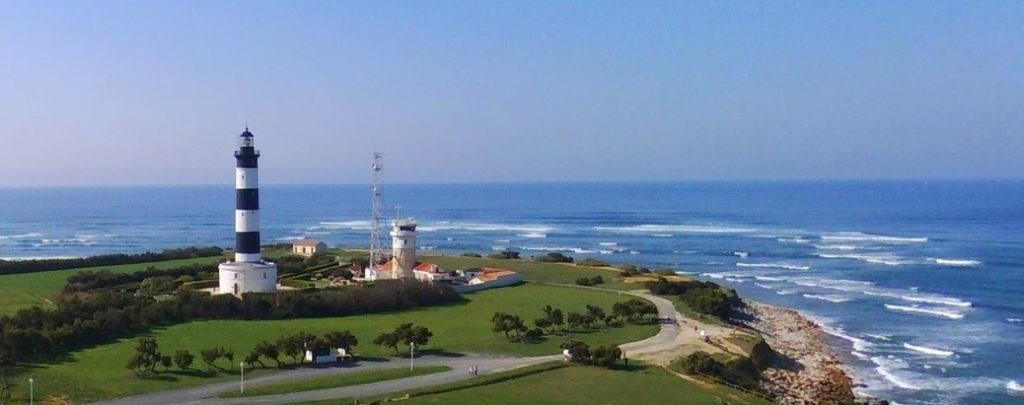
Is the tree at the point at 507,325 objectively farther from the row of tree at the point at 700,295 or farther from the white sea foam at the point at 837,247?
the white sea foam at the point at 837,247

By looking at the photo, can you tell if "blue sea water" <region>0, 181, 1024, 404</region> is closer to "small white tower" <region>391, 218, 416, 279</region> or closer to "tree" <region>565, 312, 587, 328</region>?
"tree" <region>565, 312, 587, 328</region>

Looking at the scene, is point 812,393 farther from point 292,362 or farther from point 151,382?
point 151,382

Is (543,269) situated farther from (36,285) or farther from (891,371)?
(36,285)

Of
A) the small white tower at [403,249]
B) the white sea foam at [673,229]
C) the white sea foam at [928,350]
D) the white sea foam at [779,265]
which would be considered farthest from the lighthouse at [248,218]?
the white sea foam at [673,229]

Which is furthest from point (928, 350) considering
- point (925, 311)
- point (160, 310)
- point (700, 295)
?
point (160, 310)

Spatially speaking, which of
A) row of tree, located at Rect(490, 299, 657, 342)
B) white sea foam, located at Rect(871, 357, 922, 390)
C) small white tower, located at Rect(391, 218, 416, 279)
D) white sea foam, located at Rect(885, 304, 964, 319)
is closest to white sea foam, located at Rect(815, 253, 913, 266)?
white sea foam, located at Rect(885, 304, 964, 319)

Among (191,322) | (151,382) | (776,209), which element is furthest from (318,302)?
(776,209)
